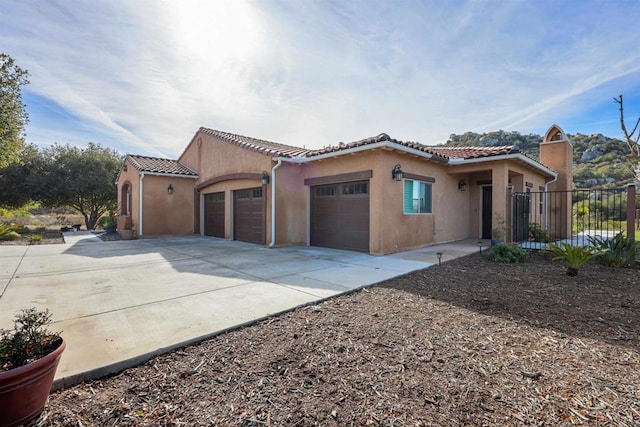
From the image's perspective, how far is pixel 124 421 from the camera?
6.98ft

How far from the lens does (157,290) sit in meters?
5.26

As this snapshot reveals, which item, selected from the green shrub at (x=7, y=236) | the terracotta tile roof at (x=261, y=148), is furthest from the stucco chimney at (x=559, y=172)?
the green shrub at (x=7, y=236)

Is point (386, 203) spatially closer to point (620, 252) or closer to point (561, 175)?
point (620, 252)

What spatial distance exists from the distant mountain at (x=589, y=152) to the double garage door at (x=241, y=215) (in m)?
25.0

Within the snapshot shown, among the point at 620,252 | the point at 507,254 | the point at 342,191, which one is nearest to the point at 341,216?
the point at 342,191

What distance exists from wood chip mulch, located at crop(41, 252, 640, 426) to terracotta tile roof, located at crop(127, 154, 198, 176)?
559 inches

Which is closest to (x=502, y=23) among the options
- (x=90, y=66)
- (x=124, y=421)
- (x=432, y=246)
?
(x=432, y=246)

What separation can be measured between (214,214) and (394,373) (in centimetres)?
1428

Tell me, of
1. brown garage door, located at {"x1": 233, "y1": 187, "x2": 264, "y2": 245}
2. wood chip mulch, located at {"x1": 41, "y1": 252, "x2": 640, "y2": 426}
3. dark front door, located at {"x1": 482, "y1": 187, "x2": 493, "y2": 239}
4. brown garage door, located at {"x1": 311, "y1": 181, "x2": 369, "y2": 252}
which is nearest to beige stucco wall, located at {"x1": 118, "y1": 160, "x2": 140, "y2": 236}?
brown garage door, located at {"x1": 233, "y1": 187, "x2": 264, "y2": 245}

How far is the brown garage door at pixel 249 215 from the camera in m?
12.0

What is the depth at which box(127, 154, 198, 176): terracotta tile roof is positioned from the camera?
598 inches

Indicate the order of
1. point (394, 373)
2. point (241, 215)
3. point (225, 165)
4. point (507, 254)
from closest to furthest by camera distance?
point (394, 373)
point (507, 254)
point (241, 215)
point (225, 165)

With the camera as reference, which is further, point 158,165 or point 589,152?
point 589,152

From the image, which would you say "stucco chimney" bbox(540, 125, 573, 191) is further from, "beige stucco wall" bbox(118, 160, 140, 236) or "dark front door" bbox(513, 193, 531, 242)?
"beige stucco wall" bbox(118, 160, 140, 236)
